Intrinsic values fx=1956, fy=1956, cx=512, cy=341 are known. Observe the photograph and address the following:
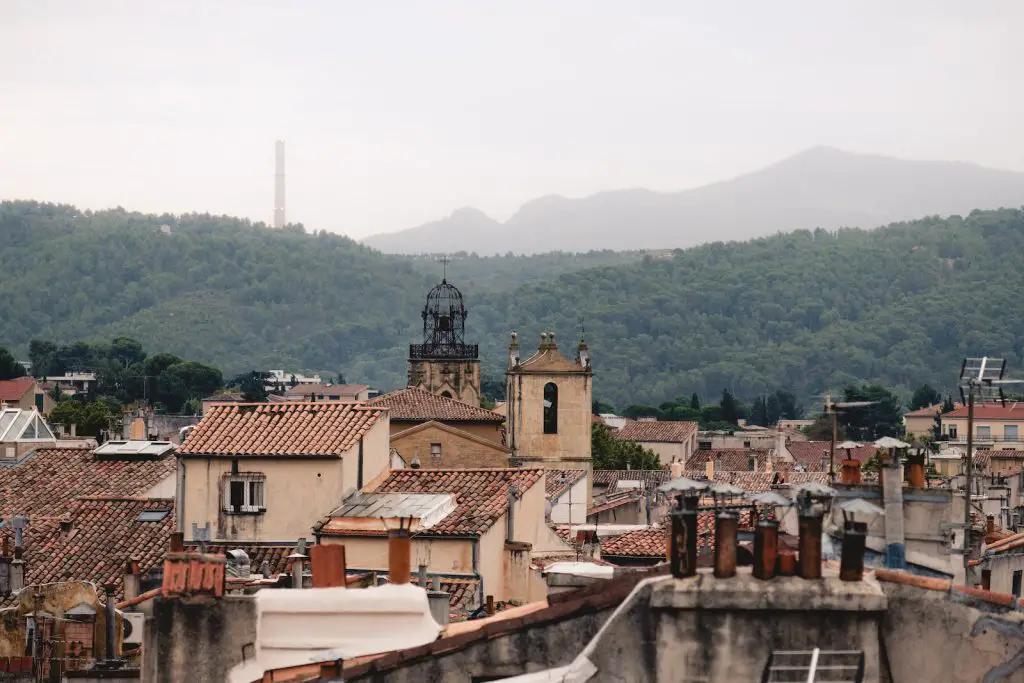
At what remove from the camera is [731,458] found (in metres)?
112

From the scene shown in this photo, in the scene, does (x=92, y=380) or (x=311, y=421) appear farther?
(x=92, y=380)

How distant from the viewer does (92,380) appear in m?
189

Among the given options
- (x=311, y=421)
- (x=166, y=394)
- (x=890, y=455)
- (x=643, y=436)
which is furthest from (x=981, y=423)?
(x=890, y=455)

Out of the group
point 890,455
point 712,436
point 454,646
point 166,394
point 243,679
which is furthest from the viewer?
point 166,394

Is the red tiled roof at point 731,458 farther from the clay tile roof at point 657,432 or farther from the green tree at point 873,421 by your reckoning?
the green tree at point 873,421

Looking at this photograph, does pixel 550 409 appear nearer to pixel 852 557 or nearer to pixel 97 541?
pixel 97 541

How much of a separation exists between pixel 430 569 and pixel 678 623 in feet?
49.2

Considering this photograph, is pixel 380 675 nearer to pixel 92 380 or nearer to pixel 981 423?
pixel 981 423

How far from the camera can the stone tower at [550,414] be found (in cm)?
6706

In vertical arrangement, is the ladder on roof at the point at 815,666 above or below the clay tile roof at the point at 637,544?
above

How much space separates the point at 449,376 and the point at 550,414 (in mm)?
23652

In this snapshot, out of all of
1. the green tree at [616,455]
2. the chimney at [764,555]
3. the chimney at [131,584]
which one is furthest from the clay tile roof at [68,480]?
the green tree at [616,455]

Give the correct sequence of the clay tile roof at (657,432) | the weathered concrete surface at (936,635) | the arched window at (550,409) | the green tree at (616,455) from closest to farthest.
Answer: the weathered concrete surface at (936,635), the arched window at (550,409), the green tree at (616,455), the clay tile roof at (657,432)

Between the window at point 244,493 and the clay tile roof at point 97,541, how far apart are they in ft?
4.00
